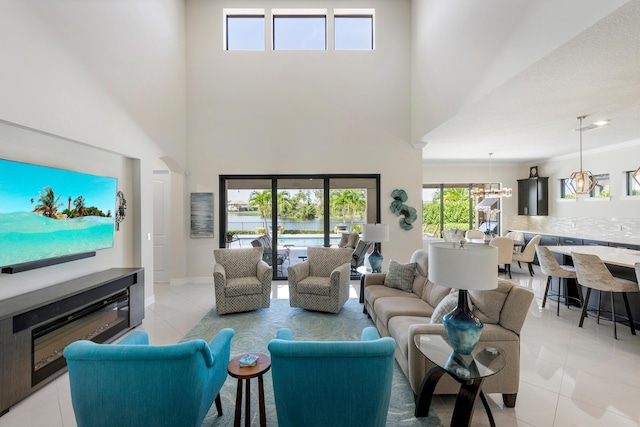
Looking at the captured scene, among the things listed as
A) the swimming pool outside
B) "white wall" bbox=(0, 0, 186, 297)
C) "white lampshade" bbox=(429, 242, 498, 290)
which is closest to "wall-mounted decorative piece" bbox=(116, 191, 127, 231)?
"white wall" bbox=(0, 0, 186, 297)

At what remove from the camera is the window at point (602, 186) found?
6.58 meters

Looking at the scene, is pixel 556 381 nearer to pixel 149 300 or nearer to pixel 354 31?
pixel 149 300

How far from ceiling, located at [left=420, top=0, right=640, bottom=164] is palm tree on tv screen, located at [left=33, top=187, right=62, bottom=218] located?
16.2ft

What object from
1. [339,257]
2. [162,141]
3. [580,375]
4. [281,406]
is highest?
[162,141]

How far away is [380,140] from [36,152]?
534 cm

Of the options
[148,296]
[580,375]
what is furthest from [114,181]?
[580,375]

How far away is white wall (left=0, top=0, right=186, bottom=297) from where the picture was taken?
109 inches

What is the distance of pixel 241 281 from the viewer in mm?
4480

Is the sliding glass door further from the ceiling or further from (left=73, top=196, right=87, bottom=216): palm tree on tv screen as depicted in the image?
(left=73, top=196, right=87, bottom=216): palm tree on tv screen

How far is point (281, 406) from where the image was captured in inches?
63.8

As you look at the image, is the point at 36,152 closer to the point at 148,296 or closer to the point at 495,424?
the point at 148,296

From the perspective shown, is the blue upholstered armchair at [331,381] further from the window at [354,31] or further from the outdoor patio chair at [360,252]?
the window at [354,31]

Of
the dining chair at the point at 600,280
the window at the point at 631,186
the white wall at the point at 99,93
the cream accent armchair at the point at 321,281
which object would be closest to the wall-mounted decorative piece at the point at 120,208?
the white wall at the point at 99,93

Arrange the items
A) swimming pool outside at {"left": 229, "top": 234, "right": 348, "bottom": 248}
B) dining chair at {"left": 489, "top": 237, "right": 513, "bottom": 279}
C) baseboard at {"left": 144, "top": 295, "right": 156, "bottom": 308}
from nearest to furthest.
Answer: baseboard at {"left": 144, "top": 295, "right": 156, "bottom": 308} → dining chair at {"left": 489, "top": 237, "right": 513, "bottom": 279} → swimming pool outside at {"left": 229, "top": 234, "right": 348, "bottom": 248}
